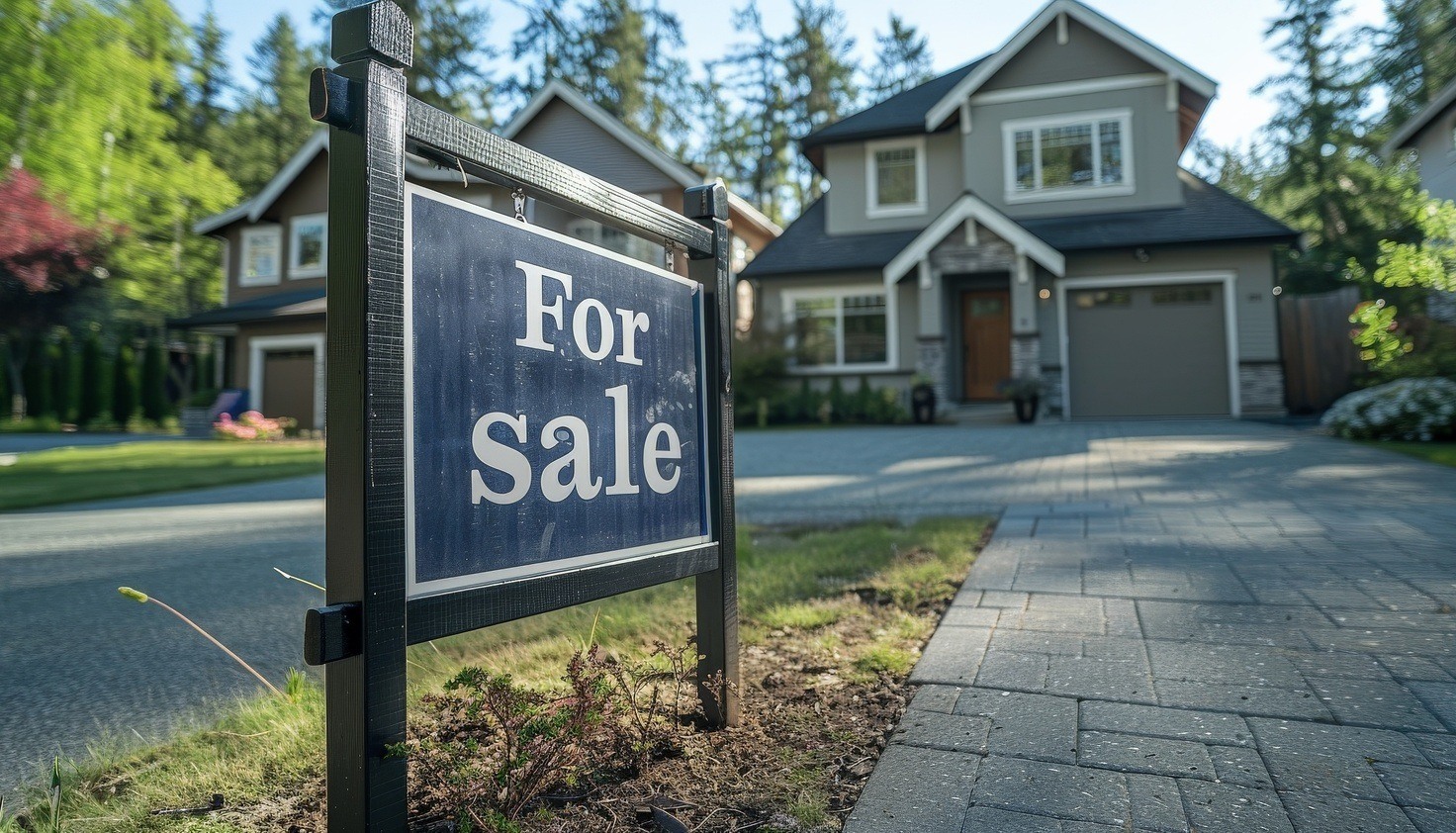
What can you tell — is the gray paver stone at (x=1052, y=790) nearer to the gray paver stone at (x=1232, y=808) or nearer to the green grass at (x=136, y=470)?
the gray paver stone at (x=1232, y=808)

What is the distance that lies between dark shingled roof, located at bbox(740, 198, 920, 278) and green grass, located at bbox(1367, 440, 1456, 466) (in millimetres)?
8782

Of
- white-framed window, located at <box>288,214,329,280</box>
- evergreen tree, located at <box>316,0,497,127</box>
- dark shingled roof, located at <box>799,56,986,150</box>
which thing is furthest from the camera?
evergreen tree, located at <box>316,0,497,127</box>

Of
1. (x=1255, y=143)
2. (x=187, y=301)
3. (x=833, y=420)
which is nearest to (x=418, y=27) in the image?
(x=187, y=301)

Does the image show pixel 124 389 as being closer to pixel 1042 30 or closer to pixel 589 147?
pixel 589 147

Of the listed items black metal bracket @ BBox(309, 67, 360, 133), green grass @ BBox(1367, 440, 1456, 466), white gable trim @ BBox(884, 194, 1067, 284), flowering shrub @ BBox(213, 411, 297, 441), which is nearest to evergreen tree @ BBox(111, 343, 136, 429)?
flowering shrub @ BBox(213, 411, 297, 441)

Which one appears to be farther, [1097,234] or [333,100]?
[1097,234]

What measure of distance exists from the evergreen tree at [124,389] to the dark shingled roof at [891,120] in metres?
19.6

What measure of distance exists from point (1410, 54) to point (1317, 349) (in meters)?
21.9

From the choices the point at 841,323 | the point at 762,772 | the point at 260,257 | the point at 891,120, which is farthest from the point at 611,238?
the point at 762,772

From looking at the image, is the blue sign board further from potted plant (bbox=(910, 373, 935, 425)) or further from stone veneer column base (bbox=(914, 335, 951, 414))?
stone veneer column base (bbox=(914, 335, 951, 414))

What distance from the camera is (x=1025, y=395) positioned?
1409cm

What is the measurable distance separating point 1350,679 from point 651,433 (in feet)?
7.03

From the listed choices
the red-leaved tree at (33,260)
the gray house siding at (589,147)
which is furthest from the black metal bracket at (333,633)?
the gray house siding at (589,147)

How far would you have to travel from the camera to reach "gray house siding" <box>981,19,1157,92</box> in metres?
15.7
